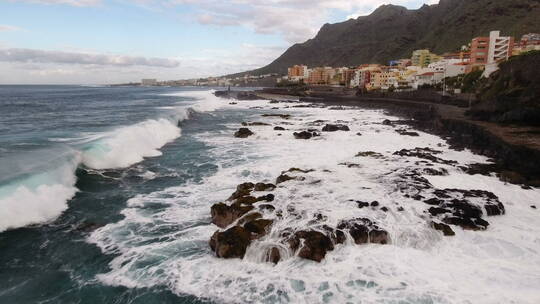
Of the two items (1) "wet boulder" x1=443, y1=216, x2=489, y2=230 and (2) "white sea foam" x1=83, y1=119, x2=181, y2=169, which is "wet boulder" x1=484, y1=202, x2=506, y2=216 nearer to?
(1) "wet boulder" x1=443, y1=216, x2=489, y2=230

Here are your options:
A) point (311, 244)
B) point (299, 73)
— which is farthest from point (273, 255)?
point (299, 73)

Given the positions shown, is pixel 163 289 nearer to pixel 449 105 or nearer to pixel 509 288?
pixel 509 288

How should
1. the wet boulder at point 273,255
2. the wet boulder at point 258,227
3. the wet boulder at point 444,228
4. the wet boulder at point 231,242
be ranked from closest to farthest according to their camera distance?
1. the wet boulder at point 273,255
2. the wet boulder at point 231,242
3. the wet boulder at point 258,227
4. the wet boulder at point 444,228

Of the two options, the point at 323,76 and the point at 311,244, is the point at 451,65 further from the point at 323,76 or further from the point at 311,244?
the point at 323,76

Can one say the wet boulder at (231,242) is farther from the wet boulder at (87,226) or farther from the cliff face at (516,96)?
the cliff face at (516,96)

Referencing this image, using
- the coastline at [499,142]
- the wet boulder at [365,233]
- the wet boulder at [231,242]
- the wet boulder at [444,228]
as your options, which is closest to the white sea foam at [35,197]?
the wet boulder at [231,242]

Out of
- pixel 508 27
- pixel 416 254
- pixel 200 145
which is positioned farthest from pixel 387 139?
pixel 508 27
